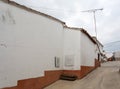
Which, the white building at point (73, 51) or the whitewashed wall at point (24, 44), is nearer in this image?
the whitewashed wall at point (24, 44)

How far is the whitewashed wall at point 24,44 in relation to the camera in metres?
10.0

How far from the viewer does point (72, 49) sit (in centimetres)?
1555

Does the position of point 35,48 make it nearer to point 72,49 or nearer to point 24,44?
point 24,44

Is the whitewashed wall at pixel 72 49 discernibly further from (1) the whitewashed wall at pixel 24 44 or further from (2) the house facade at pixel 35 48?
(1) the whitewashed wall at pixel 24 44

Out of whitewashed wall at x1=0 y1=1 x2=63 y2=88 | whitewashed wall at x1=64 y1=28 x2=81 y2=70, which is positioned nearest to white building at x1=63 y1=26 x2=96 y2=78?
whitewashed wall at x1=64 y1=28 x2=81 y2=70

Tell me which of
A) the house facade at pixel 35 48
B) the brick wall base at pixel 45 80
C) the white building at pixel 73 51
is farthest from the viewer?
the white building at pixel 73 51

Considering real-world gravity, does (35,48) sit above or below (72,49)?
below

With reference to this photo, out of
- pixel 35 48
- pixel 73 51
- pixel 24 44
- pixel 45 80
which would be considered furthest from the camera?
pixel 73 51

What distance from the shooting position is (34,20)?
40.9ft

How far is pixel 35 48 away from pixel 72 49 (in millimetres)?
3976

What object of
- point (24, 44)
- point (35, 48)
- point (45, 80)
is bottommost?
point (45, 80)

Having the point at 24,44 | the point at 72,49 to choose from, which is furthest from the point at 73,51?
the point at 24,44

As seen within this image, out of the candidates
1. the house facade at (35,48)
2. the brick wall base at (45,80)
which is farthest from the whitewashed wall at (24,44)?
the brick wall base at (45,80)

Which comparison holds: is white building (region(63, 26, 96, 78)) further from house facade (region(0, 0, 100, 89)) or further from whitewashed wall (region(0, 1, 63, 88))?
whitewashed wall (region(0, 1, 63, 88))
